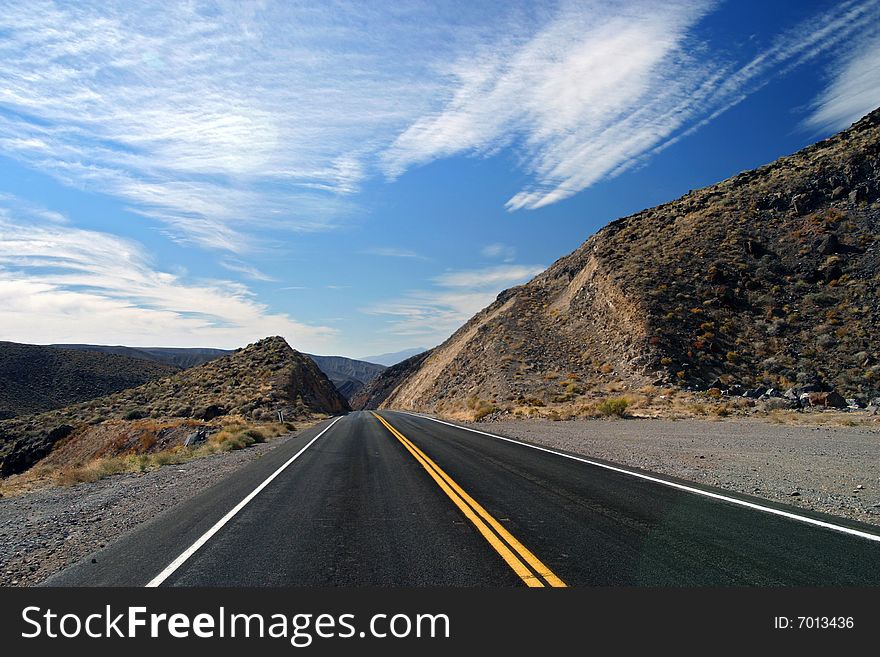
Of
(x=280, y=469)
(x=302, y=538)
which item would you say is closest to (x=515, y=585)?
(x=302, y=538)

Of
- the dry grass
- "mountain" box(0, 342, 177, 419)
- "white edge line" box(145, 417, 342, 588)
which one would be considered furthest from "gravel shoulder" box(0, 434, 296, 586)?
"mountain" box(0, 342, 177, 419)

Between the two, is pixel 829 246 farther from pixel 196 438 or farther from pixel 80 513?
pixel 80 513

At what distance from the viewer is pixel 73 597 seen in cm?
486

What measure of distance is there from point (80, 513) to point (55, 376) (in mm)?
87895

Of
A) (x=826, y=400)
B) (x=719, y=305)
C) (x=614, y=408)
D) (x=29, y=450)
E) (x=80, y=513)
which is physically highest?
(x=719, y=305)

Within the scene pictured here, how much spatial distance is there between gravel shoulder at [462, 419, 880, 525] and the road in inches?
40.1

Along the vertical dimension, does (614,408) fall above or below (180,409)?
below

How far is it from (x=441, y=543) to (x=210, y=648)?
2648 millimetres

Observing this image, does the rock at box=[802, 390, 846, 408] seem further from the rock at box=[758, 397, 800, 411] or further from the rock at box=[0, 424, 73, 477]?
the rock at box=[0, 424, 73, 477]

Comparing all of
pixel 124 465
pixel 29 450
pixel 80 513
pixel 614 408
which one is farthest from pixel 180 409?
pixel 80 513

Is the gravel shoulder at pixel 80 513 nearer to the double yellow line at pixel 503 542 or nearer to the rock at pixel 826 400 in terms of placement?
the double yellow line at pixel 503 542

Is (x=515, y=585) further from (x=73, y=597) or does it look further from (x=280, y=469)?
(x=280, y=469)

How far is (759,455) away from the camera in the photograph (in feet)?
41.5

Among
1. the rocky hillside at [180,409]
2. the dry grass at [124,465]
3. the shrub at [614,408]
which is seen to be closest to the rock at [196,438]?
the rocky hillside at [180,409]
